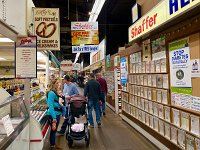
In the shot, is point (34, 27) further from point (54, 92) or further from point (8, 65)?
point (8, 65)

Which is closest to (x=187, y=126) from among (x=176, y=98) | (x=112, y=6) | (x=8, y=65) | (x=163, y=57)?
(x=176, y=98)

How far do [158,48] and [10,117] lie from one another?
11.5 ft

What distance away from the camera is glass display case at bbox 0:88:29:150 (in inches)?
109

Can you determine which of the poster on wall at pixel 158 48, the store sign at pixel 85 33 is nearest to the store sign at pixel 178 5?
the poster on wall at pixel 158 48

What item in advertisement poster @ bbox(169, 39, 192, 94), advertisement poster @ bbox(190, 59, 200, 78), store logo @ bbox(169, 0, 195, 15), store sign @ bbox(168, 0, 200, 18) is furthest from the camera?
advertisement poster @ bbox(169, 39, 192, 94)

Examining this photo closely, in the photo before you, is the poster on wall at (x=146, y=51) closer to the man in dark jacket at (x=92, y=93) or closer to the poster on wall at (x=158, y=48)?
the poster on wall at (x=158, y=48)

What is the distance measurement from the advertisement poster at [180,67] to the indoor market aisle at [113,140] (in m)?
1.99

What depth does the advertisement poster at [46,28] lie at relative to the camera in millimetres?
5848

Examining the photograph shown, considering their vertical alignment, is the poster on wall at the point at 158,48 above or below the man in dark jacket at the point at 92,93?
above

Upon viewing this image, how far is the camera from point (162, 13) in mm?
4785

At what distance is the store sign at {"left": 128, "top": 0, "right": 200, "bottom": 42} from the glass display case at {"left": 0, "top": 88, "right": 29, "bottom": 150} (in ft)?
9.01

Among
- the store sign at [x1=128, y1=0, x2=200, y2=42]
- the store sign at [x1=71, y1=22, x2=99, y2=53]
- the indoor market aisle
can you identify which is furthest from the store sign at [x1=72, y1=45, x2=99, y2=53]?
the store sign at [x1=128, y1=0, x2=200, y2=42]

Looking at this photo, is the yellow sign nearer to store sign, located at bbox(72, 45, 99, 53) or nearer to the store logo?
store sign, located at bbox(72, 45, 99, 53)

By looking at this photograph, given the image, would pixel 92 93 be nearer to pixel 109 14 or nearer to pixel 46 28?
pixel 46 28
